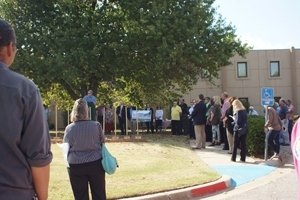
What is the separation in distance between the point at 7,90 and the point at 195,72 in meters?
20.9

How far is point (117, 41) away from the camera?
22.1m

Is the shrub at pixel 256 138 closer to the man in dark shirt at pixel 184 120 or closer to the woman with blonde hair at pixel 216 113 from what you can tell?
the woman with blonde hair at pixel 216 113

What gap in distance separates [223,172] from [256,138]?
3311 mm

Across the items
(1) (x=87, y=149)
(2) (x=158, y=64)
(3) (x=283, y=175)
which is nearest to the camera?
(1) (x=87, y=149)

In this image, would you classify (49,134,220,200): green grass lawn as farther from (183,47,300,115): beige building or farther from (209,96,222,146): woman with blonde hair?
(183,47,300,115): beige building

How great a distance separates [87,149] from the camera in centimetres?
548

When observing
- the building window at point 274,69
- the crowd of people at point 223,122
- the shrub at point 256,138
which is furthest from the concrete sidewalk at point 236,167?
the building window at point 274,69

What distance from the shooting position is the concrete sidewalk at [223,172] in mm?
7717

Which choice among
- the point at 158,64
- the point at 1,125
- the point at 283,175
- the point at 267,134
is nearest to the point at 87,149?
the point at 1,125

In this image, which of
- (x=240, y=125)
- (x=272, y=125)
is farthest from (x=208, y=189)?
(x=272, y=125)

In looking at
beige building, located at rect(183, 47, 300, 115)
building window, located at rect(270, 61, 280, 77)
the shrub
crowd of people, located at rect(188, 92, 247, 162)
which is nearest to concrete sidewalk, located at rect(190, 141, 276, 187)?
→ crowd of people, located at rect(188, 92, 247, 162)

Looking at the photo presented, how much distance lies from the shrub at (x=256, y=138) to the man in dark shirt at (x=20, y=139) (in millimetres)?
11629

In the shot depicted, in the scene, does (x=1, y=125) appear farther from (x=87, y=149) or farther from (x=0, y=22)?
(x=87, y=149)

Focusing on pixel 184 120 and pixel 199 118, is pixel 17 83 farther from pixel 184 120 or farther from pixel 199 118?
pixel 184 120
